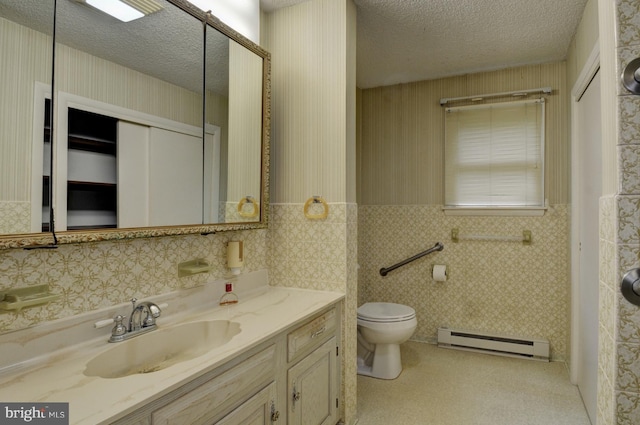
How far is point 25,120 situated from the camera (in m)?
1.10

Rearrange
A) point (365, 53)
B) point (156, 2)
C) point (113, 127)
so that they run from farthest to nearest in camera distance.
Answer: point (365, 53)
point (156, 2)
point (113, 127)

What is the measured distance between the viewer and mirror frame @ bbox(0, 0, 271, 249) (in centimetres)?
112

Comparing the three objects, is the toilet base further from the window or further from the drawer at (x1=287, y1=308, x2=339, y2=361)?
the window

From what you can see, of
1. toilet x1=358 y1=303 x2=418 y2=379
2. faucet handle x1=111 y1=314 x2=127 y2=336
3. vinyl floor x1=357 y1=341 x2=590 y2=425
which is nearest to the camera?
faucet handle x1=111 y1=314 x2=127 y2=336

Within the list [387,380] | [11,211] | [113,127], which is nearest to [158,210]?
[113,127]

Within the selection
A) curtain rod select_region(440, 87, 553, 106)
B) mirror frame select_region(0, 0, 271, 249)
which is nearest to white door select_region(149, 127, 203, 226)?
mirror frame select_region(0, 0, 271, 249)

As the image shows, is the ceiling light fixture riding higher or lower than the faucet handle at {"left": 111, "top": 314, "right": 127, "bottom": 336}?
higher

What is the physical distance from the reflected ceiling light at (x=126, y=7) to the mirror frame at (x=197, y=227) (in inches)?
4.4

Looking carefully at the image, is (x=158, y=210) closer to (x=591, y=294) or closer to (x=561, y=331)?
(x=591, y=294)

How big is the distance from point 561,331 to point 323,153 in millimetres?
2490

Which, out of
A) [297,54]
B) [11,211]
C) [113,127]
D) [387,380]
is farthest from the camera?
[387,380]

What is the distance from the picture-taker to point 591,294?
213cm

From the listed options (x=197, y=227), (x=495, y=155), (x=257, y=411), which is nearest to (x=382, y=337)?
(x=257, y=411)

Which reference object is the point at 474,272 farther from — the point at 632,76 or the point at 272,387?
the point at 632,76
